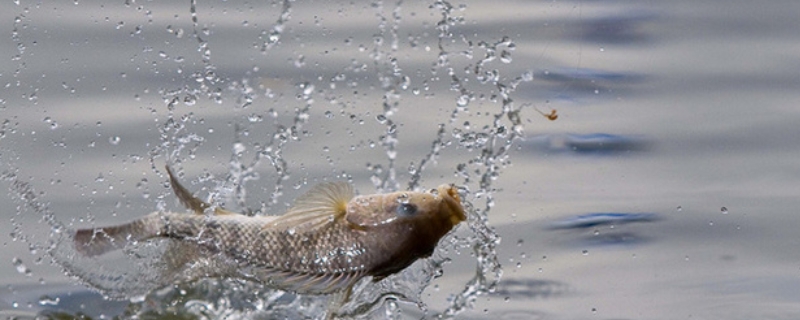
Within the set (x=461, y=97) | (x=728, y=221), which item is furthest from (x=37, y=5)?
(x=728, y=221)

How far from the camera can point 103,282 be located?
16.9 feet

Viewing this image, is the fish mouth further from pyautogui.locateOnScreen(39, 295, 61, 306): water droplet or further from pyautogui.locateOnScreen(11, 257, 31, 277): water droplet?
pyautogui.locateOnScreen(11, 257, 31, 277): water droplet

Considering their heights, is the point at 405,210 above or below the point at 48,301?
above

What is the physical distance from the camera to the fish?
4.24 m

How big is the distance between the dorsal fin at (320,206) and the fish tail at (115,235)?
1.47ft

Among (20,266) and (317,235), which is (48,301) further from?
(317,235)

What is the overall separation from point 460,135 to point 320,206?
75.7 inches

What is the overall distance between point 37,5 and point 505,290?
2.83 meters

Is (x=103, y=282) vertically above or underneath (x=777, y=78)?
underneath

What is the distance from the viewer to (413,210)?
4.21 meters

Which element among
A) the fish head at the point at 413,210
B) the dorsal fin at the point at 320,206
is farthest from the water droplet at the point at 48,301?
the fish head at the point at 413,210

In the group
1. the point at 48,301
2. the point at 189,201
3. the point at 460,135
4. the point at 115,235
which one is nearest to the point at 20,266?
the point at 48,301

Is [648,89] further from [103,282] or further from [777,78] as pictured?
[103,282]

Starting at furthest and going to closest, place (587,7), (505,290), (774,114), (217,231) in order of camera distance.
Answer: (587,7) → (774,114) → (505,290) → (217,231)
